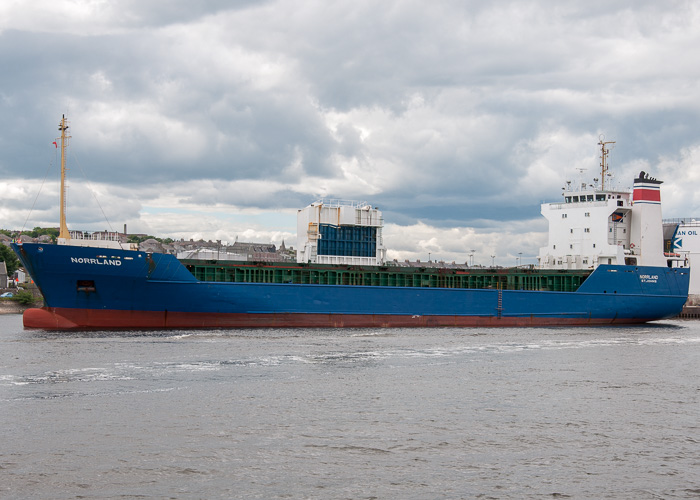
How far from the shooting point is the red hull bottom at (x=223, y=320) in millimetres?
35219

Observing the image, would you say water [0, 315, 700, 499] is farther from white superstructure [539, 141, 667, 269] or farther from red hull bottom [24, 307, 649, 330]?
white superstructure [539, 141, 667, 269]

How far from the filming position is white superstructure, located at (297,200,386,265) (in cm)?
4509

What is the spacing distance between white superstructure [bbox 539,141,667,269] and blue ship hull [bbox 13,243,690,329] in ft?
5.11

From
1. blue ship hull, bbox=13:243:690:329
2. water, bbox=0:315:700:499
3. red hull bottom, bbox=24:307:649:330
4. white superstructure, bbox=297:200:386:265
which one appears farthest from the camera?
white superstructure, bbox=297:200:386:265

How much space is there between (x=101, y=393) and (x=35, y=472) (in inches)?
262

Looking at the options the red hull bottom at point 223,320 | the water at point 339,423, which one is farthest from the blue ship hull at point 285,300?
the water at point 339,423

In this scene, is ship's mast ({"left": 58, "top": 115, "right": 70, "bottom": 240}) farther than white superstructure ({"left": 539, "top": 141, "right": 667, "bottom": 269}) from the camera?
No

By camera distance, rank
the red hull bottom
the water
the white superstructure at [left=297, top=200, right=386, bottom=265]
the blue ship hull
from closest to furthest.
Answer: the water < the blue ship hull < the red hull bottom < the white superstructure at [left=297, top=200, right=386, bottom=265]

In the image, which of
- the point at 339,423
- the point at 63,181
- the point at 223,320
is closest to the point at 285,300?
the point at 223,320

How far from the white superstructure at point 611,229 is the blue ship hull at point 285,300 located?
61.3 inches

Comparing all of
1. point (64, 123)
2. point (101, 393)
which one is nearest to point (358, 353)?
point (101, 393)

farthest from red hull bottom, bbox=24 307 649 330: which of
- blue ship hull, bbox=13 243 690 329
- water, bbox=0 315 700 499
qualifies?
water, bbox=0 315 700 499

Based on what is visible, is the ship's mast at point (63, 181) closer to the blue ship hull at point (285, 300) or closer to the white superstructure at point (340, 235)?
the blue ship hull at point (285, 300)

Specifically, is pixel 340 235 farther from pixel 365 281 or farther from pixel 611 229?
pixel 611 229
